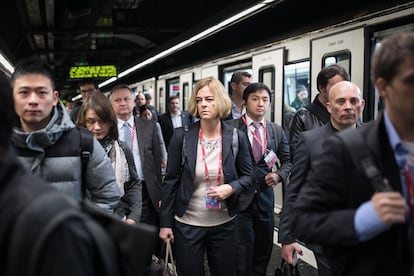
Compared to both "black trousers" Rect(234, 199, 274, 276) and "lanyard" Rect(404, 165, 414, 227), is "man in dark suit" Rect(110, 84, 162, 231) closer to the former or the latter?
"black trousers" Rect(234, 199, 274, 276)

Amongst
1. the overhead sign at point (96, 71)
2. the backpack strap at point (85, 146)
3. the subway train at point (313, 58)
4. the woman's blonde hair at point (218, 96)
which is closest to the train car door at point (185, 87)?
the subway train at point (313, 58)

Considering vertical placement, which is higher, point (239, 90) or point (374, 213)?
point (239, 90)

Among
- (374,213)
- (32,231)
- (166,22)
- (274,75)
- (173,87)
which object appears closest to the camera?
(32,231)

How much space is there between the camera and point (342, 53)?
4613 millimetres

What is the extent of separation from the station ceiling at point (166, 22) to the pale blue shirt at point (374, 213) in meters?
2.80

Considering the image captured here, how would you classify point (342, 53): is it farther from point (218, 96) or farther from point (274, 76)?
point (218, 96)

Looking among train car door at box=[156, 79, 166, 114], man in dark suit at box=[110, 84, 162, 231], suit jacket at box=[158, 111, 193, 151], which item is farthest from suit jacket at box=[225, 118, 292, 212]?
train car door at box=[156, 79, 166, 114]

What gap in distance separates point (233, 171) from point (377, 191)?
1.84 meters

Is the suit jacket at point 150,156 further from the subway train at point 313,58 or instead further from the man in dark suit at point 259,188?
the subway train at point 313,58

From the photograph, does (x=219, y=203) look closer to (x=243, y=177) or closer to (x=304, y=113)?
(x=243, y=177)

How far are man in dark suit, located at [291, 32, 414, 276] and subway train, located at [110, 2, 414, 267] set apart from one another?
2623 mm

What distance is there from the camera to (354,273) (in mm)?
1454

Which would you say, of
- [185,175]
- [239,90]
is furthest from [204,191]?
[239,90]

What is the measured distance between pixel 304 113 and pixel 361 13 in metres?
1.66
